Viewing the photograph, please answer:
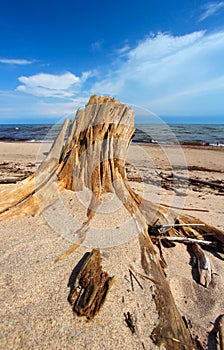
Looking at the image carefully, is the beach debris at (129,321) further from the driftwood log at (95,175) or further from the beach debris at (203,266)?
the beach debris at (203,266)

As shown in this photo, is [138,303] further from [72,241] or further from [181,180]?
[181,180]

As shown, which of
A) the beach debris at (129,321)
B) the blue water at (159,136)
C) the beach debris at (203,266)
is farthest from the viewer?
the blue water at (159,136)

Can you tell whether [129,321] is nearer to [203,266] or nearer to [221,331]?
[221,331]

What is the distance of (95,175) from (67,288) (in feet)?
5.80

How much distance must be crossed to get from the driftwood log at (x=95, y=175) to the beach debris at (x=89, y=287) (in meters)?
0.56

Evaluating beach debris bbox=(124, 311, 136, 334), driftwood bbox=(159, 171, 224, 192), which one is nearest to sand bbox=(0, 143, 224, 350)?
beach debris bbox=(124, 311, 136, 334)

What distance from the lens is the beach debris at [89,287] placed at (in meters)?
1.72

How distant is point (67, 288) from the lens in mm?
1861

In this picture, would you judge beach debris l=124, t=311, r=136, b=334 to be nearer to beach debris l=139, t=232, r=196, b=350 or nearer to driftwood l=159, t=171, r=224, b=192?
beach debris l=139, t=232, r=196, b=350

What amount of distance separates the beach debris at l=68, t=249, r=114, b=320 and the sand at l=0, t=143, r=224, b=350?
49 millimetres

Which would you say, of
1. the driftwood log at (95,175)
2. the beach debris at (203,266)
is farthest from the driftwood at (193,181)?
the beach debris at (203,266)

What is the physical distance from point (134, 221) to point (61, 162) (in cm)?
150

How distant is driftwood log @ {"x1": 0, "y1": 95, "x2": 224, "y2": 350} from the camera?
2959mm

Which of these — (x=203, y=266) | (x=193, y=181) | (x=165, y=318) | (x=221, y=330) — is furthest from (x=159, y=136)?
(x=165, y=318)
